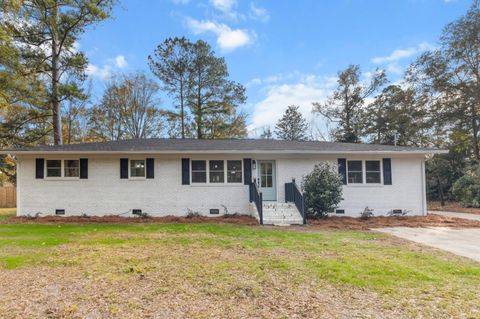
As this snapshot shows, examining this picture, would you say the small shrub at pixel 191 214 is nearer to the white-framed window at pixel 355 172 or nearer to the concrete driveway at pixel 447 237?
the white-framed window at pixel 355 172

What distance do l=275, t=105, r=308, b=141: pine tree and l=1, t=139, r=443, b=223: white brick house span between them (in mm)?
22575

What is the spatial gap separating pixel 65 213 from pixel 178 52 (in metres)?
15.6

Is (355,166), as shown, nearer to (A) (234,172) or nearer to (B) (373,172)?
(B) (373,172)

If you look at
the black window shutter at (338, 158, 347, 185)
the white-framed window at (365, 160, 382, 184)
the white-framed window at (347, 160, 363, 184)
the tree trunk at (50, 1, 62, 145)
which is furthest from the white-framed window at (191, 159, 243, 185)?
the tree trunk at (50, 1, 62, 145)

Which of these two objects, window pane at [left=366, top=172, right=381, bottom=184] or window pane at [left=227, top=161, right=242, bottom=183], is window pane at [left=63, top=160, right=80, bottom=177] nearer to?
window pane at [left=227, top=161, right=242, bottom=183]

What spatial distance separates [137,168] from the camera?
11.3 m

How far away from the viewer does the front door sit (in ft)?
38.3

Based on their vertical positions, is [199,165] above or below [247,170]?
above

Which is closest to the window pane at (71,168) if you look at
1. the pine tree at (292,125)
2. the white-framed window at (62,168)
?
the white-framed window at (62,168)

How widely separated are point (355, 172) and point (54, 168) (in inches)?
485

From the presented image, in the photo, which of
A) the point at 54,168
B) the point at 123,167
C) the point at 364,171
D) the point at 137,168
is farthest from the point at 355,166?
the point at 54,168

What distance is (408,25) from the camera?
1447 centimetres

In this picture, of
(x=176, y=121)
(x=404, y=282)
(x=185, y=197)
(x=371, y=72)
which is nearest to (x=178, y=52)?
(x=176, y=121)

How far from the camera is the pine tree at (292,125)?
34.1 metres
